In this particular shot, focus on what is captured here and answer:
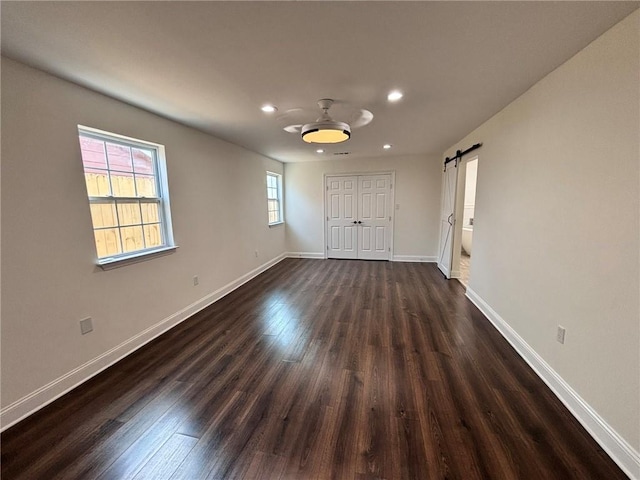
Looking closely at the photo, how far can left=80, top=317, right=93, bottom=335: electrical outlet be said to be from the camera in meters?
2.10

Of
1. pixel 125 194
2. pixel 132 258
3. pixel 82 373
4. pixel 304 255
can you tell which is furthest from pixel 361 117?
pixel 304 255

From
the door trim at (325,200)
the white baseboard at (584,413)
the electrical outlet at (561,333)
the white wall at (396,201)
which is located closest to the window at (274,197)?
the white wall at (396,201)

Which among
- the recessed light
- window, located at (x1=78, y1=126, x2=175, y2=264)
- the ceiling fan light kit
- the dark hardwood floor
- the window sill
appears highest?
the recessed light

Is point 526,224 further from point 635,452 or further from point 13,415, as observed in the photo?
point 13,415

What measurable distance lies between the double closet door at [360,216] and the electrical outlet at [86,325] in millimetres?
4808

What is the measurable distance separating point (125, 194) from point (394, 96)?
272cm

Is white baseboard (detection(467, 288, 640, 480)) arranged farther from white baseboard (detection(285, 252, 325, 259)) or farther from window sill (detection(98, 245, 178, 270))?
white baseboard (detection(285, 252, 325, 259))

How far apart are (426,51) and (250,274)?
4159 mm

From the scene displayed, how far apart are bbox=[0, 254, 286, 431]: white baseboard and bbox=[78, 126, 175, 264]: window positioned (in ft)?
2.69

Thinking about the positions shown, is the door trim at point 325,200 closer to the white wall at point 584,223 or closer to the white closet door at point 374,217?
the white closet door at point 374,217

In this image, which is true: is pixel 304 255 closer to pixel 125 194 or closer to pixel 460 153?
pixel 460 153

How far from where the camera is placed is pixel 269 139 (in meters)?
3.91

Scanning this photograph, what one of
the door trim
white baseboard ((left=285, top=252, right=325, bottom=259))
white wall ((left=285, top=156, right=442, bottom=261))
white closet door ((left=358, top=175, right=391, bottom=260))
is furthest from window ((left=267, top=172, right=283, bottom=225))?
white closet door ((left=358, top=175, right=391, bottom=260))

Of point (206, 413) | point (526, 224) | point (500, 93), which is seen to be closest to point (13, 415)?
point (206, 413)
